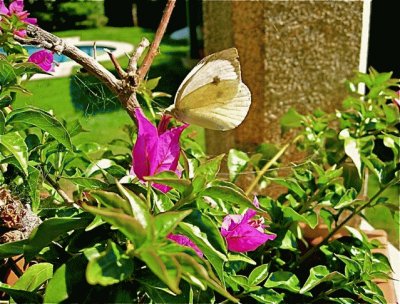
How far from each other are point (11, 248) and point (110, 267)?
0.17 metres

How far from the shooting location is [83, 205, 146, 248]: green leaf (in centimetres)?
44

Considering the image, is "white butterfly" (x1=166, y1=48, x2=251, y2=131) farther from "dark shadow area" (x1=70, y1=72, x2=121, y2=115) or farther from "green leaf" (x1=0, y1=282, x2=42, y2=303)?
"green leaf" (x1=0, y1=282, x2=42, y2=303)

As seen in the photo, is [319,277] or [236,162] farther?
[236,162]

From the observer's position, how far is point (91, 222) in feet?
1.83

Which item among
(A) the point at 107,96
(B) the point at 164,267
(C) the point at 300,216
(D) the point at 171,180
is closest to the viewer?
(B) the point at 164,267

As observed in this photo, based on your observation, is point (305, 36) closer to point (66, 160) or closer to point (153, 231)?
point (66, 160)

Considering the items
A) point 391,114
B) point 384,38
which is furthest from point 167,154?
point 384,38

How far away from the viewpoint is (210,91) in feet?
2.14

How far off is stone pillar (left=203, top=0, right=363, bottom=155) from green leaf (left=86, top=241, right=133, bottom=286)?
3.55ft

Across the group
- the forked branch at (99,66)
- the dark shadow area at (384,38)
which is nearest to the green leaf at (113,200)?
the forked branch at (99,66)

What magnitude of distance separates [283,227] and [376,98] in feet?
1.31

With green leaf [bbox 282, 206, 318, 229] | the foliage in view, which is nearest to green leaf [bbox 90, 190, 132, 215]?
the foliage

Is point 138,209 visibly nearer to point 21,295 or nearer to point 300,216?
point 21,295

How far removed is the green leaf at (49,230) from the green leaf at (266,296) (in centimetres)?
34
